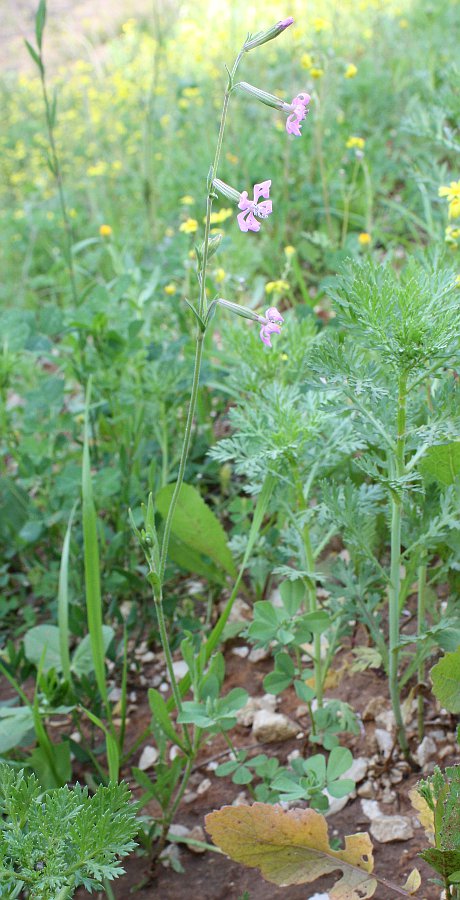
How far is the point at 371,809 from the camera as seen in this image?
152 centimetres

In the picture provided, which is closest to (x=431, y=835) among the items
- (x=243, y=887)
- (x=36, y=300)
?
(x=243, y=887)

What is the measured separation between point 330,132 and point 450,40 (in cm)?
102

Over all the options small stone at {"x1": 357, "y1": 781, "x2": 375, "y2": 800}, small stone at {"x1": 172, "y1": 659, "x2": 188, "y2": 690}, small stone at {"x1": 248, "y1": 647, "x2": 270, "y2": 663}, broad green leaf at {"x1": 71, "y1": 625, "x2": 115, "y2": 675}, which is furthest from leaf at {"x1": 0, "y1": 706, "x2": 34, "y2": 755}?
small stone at {"x1": 357, "y1": 781, "x2": 375, "y2": 800}

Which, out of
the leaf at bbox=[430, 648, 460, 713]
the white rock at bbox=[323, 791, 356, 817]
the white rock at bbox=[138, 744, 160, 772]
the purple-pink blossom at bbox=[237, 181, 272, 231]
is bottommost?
the white rock at bbox=[138, 744, 160, 772]

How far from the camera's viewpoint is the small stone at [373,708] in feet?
5.41

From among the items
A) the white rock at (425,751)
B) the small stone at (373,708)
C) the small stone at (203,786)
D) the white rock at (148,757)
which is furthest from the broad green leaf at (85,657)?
the white rock at (425,751)

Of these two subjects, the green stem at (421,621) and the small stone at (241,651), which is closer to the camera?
the green stem at (421,621)

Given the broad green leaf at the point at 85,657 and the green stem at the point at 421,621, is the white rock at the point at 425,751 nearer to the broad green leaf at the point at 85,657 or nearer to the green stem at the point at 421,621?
the green stem at the point at 421,621

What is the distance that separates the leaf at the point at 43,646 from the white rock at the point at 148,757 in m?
0.26

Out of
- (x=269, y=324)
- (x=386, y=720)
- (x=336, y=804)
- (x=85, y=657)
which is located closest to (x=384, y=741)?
(x=386, y=720)

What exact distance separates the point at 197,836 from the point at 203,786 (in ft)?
0.37

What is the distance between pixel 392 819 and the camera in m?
1.47

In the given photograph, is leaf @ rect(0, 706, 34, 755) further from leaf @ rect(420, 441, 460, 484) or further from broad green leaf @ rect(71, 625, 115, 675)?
leaf @ rect(420, 441, 460, 484)

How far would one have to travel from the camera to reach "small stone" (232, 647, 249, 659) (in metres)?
1.95
